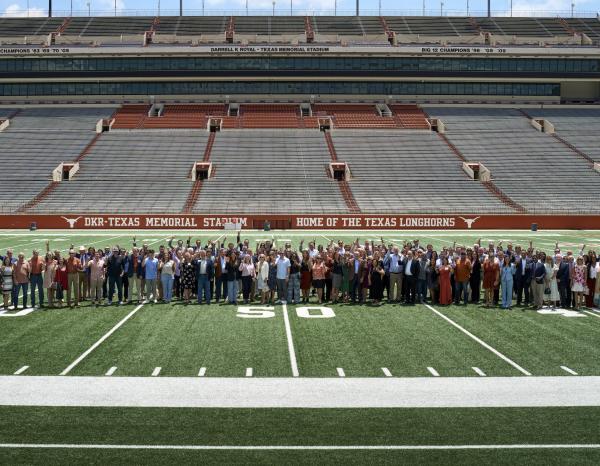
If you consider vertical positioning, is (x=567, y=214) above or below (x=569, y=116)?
below

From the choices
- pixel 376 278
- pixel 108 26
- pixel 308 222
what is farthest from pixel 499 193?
pixel 108 26

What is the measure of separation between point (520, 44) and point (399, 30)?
12.2 meters

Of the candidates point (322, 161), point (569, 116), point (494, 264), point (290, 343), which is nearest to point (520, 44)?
point (569, 116)

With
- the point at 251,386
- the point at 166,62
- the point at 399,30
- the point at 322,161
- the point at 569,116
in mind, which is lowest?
the point at 251,386

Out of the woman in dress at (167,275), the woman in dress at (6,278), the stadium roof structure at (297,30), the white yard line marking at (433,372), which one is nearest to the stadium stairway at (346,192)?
the stadium roof structure at (297,30)

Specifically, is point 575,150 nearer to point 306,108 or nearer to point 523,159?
point 523,159

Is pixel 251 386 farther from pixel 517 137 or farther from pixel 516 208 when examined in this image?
pixel 517 137

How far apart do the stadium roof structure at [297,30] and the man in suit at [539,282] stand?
53.9 metres

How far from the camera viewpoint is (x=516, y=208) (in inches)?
1820

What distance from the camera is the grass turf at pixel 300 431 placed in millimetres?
7742

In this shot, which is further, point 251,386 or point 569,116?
point 569,116

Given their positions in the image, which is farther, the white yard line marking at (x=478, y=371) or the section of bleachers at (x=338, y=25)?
the section of bleachers at (x=338, y=25)

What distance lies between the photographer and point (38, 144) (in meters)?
56.5

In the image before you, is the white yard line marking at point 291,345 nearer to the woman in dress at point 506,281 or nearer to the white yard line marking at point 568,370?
the white yard line marking at point 568,370
